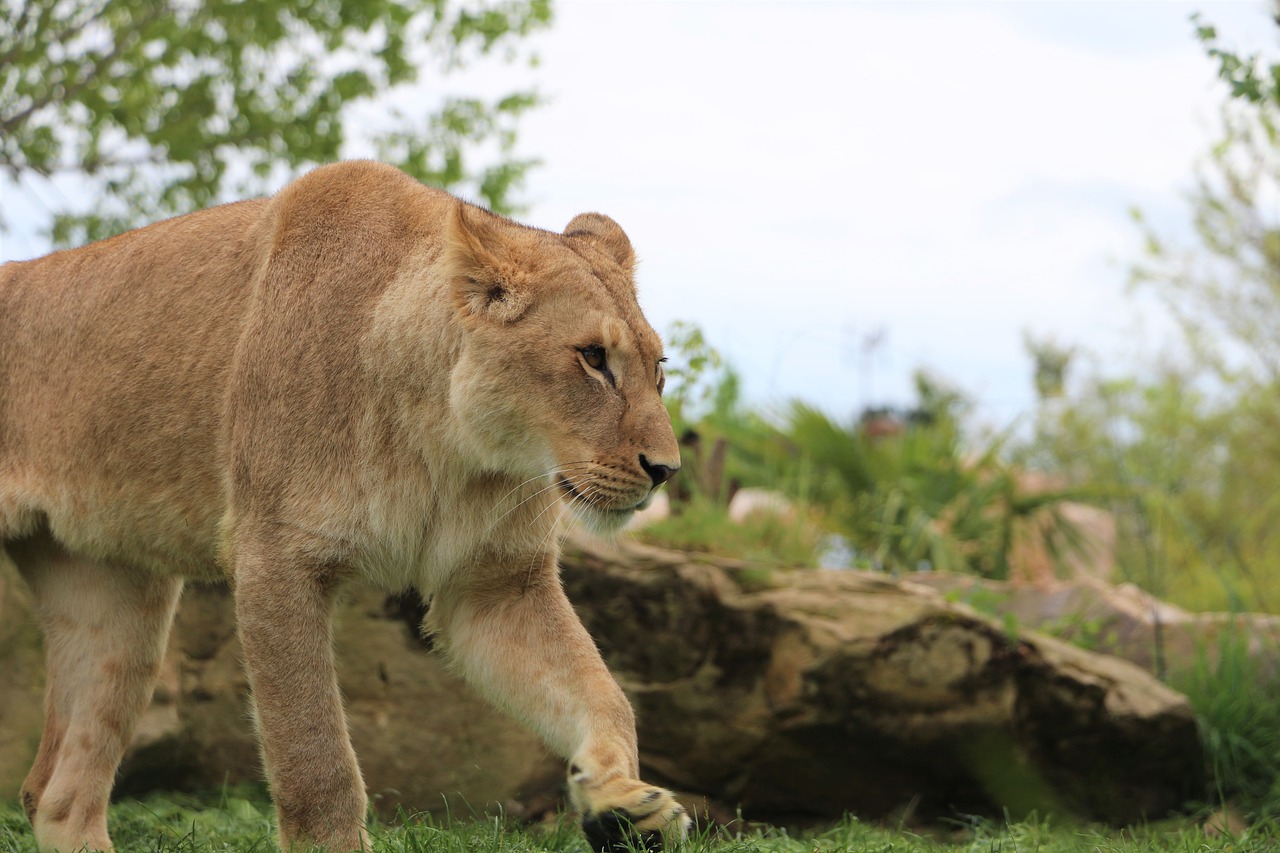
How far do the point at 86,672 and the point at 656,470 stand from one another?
2.44 meters

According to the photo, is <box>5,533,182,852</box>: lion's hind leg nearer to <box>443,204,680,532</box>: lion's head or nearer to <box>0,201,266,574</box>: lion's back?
<box>0,201,266,574</box>: lion's back

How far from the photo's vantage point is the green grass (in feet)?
13.6

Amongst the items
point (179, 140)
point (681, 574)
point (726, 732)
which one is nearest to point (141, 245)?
point (681, 574)

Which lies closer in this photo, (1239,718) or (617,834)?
(617,834)

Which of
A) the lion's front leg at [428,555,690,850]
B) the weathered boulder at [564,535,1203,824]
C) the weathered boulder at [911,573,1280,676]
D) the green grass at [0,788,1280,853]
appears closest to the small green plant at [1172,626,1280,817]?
the weathered boulder at [911,573,1280,676]

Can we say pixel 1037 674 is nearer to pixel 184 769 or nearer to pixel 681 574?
pixel 681 574

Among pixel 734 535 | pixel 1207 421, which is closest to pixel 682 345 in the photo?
pixel 734 535

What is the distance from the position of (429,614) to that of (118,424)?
4.18 feet

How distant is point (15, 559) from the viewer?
5.19 m

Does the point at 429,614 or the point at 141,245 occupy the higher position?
the point at 141,245

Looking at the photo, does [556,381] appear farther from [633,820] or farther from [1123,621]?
[1123,621]

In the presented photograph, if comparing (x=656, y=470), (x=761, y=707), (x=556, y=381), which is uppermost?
(x=556, y=381)

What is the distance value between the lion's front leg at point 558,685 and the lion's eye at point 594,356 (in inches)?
29.5

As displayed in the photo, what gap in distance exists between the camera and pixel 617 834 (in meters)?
3.71
